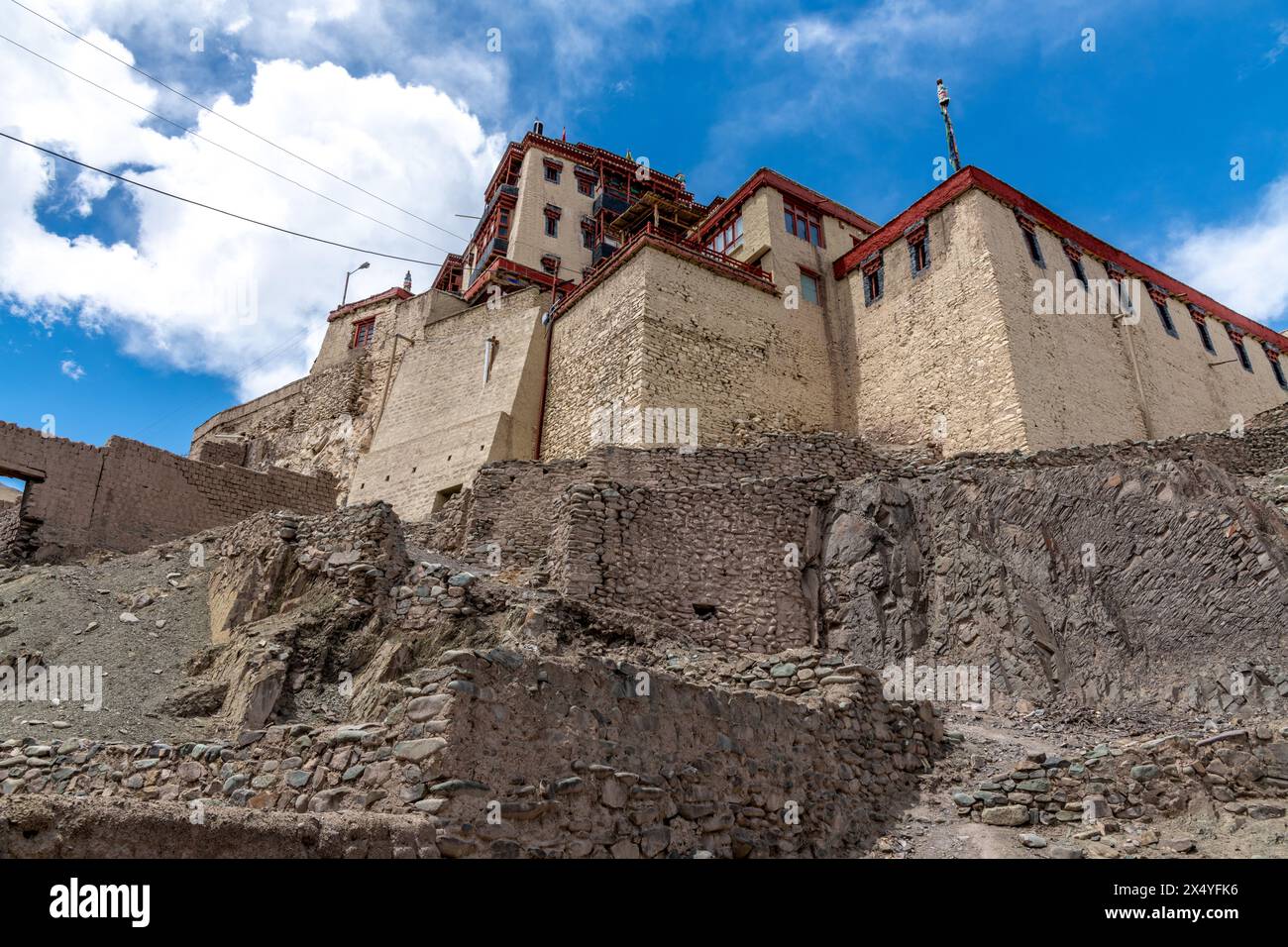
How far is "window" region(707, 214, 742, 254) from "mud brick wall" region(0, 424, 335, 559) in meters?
17.4

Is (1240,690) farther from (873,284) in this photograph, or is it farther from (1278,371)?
(1278,371)

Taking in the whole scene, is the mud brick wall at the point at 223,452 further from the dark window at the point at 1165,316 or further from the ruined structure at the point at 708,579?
the dark window at the point at 1165,316

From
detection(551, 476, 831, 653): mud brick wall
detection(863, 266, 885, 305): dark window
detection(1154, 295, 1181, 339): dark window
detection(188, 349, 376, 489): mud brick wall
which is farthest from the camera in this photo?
detection(188, 349, 376, 489): mud brick wall

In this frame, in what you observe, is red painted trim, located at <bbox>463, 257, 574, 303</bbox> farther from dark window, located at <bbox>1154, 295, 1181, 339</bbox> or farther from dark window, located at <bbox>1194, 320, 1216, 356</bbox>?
dark window, located at <bbox>1194, 320, 1216, 356</bbox>

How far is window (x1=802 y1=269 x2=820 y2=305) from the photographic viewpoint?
2800cm

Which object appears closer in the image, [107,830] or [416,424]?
[107,830]

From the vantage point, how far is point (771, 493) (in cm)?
1461

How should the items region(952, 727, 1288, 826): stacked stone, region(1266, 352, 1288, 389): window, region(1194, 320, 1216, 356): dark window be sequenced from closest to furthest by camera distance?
region(952, 727, 1288, 826): stacked stone, region(1194, 320, 1216, 356): dark window, region(1266, 352, 1288, 389): window

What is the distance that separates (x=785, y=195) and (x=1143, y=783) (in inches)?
963

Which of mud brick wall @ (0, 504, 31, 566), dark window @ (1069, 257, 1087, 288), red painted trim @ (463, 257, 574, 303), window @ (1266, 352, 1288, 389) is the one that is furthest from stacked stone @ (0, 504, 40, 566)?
window @ (1266, 352, 1288, 389)
